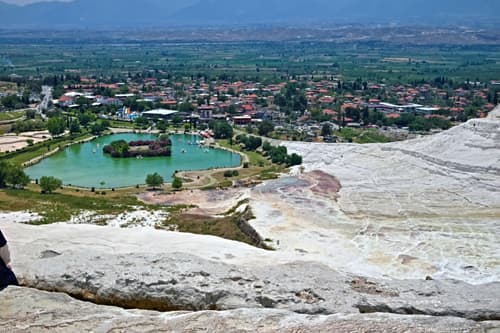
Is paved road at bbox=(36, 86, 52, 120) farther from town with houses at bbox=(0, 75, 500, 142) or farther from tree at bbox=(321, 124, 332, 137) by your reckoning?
tree at bbox=(321, 124, 332, 137)

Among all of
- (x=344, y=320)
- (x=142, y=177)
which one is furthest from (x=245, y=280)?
(x=142, y=177)

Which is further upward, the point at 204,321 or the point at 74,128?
the point at 204,321

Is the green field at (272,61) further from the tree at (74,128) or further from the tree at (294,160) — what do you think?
the tree at (294,160)

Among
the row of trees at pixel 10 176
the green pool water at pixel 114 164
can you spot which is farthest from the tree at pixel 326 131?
the row of trees at pixel 10 176

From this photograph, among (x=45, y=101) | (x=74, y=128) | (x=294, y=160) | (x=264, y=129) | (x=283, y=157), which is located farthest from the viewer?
(x=45, y=101)

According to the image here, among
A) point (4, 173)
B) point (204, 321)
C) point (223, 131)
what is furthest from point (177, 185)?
point (204, 321)

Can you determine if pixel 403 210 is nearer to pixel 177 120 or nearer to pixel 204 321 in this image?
pixel 204 321

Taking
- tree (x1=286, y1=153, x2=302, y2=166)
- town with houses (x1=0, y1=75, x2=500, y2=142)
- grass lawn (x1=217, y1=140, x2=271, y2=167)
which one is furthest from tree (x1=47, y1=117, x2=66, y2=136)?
tree (x1=286, y1=153, x2=302, y2=166)
